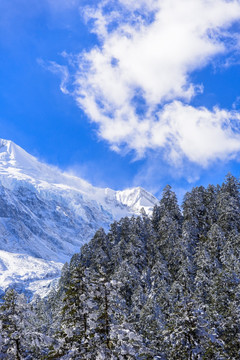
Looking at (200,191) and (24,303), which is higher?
(200,191)

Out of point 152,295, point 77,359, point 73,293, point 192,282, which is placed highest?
point 192,282

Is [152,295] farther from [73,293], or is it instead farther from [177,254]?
[73,293]

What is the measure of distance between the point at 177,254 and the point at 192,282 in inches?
362

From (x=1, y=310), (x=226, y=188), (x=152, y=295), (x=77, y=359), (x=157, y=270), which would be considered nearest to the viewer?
(x=77, y=359)

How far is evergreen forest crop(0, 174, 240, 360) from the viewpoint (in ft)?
50.8

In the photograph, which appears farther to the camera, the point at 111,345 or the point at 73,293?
the point at 73,293

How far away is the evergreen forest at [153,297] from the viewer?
15.5 m

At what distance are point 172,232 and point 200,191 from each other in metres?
21.1

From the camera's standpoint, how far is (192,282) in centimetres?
4922

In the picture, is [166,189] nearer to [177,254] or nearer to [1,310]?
[177,254]

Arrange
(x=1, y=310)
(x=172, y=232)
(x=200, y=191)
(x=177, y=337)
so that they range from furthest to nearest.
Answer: (x=200, y=191) → (x=172, y=232) → (x=177, y=337) → (x=1, y=310)

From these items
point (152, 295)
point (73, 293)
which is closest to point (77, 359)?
point (73, 293)

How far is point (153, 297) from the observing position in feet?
158

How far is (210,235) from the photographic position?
56.0 metres
